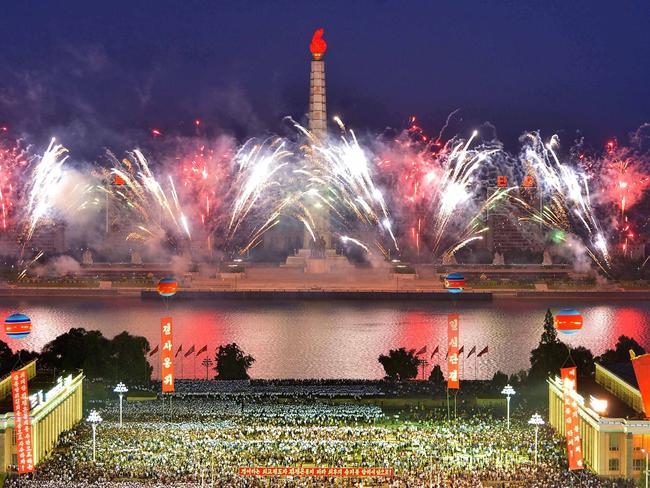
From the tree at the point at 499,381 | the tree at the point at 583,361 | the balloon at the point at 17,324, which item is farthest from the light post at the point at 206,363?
the tree at the point at 583,361

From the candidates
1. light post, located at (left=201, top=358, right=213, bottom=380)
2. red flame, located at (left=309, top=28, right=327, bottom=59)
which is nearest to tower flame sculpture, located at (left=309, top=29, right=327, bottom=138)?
red flame, located at (left=309, top=28, right=327, bottom=59)

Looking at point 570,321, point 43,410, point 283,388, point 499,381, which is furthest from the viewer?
point 499,381

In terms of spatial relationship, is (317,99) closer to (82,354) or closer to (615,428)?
(82,354)

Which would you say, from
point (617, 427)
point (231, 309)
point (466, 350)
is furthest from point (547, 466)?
point (231, 309)

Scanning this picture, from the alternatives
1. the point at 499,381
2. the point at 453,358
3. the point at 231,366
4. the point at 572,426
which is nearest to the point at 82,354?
the point at 231,366

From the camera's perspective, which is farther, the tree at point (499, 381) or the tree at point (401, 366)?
the tree at point (401, 366)

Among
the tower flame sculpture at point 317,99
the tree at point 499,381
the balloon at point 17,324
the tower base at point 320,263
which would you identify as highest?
the tower flame sculpture at point 317,99

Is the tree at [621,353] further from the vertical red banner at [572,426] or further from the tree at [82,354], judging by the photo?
the tree at [82,354]

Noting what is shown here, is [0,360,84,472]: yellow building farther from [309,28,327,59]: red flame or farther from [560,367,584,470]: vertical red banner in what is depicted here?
[309,28,327,59]: red flame
